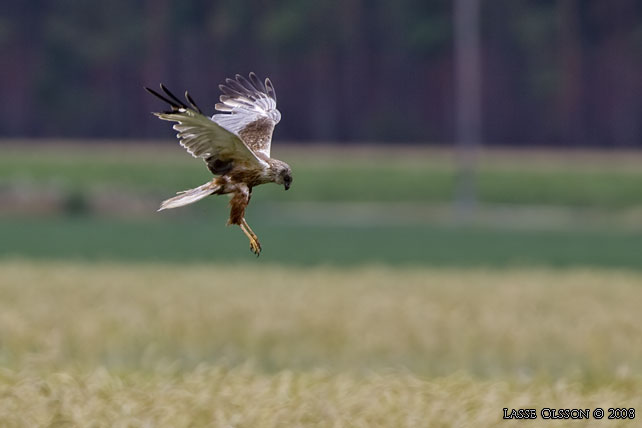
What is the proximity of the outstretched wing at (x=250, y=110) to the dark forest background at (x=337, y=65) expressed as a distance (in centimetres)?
5931

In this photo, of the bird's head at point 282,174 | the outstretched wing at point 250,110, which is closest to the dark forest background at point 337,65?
the outstretched wing at point 250,110

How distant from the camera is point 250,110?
644 centimetres

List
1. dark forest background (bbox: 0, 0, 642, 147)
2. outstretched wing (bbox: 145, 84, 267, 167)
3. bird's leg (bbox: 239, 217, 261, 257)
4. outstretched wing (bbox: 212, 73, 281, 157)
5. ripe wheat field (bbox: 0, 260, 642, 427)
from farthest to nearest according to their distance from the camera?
1. dark forest background (bbox: 0, 0, 642, 147)
2. ripe wheat field (bbox: 0, 260, 642, 427)
3. outstretched wing (bbox: 212, 73, 281, 157)
4. outstretched wing (bbox: 145, 84, 267, 167)
5. bird's leg (bbox: 239, 217, 261, 257)

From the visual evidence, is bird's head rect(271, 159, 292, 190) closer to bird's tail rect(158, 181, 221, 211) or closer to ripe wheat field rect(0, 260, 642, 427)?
bird's tail rect(158, 181, 221, 211)

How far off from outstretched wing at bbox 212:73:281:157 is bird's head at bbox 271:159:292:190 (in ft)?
1.85

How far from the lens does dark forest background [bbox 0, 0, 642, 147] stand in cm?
6688

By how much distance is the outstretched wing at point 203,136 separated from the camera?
519 cm

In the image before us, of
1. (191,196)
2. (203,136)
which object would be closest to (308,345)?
(203,136)

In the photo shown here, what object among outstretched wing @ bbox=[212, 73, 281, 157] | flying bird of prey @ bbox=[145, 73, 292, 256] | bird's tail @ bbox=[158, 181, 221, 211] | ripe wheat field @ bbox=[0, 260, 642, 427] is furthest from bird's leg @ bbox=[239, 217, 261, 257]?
ripe wheat field @ bbox=[0, 260, 642, 427]

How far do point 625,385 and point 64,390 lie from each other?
4.37 m

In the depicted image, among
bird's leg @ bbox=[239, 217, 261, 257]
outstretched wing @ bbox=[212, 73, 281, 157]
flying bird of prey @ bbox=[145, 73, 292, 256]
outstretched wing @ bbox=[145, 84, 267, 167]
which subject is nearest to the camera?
bird's leg @ bbox=[239, 217, 261, 257]

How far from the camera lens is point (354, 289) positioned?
18.0 meters

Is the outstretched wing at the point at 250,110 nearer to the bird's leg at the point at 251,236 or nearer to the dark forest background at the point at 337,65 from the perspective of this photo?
the bird's leg at the point at 251,236

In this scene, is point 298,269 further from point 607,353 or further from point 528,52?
point 528,52
